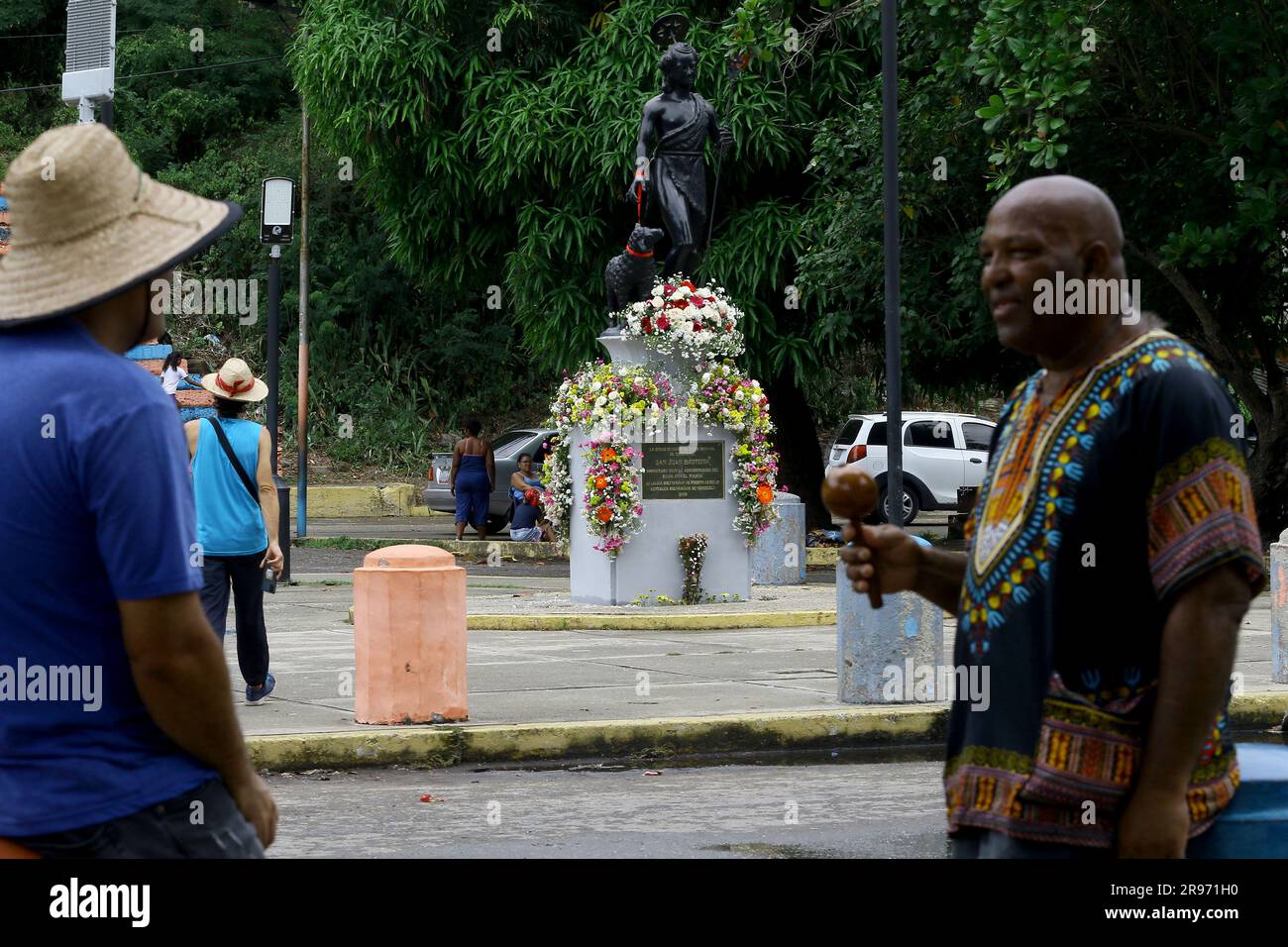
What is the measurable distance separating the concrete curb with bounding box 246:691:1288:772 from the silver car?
1756 centimetres

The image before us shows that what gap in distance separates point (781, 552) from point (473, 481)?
718cm

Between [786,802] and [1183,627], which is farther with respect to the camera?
[786,802]

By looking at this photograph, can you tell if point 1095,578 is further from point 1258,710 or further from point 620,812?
point 1258,710

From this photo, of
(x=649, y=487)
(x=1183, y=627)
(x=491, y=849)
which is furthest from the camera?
(x=649, y=487)

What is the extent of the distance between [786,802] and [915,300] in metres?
16.6

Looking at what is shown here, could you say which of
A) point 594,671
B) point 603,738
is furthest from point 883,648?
point 594,671

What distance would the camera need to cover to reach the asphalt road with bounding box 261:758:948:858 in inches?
281

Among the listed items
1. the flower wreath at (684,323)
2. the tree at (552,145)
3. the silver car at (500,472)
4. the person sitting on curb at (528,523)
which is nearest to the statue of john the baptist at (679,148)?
the flower wreath at (684,323)

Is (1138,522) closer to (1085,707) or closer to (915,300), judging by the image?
(1085,707)

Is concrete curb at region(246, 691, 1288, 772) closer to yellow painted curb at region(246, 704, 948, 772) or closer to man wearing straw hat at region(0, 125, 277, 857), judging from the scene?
yellow painted curb at region(246, 704, 948, 772)

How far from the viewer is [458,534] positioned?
25.6 metres

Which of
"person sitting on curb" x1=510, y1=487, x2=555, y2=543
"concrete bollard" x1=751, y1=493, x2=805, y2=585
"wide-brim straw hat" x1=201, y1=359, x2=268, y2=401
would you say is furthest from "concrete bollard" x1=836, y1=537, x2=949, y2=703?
"person sitting on curb" x1=510, y1=487, x2=555, y2=543

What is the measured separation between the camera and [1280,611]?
1142 cm
